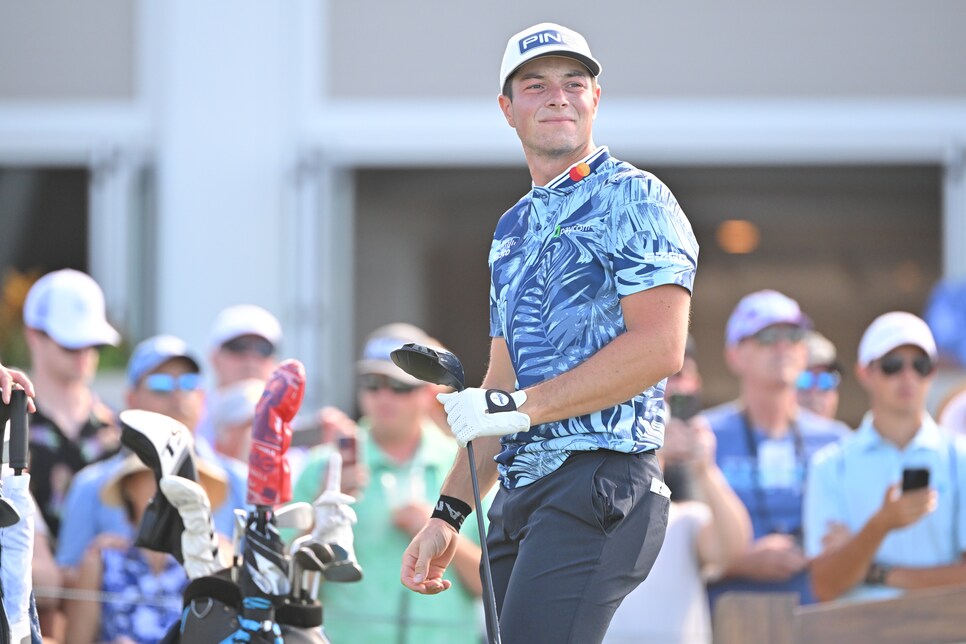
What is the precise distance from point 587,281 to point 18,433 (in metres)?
1.46

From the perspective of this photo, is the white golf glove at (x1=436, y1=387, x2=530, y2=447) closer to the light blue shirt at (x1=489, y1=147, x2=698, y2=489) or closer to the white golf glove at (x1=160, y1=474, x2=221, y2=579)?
the light blue shirt at (x1=489, y1=147, x2=698, y2=489)

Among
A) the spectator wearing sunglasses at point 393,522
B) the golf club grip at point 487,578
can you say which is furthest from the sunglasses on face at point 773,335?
the golf club grip at point 487,578

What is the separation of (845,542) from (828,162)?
182 inches

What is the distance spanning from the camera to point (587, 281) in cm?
348

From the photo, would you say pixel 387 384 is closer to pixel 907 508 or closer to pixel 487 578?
pixel 907 508

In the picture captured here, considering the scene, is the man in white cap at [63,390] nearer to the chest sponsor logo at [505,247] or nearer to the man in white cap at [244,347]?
the man in white cap at [244,347]

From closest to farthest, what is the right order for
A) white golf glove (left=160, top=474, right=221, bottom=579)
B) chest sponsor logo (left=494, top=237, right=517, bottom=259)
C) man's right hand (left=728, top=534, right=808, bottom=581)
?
chest sponsor logo (left=494, top=237, right=517, bottom=259) < white golf glove (left=160, top=474, right=221, bottom=579) < man's right hand (left=728, top=534, right=808, bottom=581)

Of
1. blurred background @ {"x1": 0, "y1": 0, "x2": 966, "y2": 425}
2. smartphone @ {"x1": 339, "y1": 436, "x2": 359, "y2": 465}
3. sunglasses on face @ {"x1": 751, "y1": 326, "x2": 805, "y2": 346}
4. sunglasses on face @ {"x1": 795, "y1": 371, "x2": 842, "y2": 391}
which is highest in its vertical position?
blurred background @ {"x1": 0, "y1": 0, "x2": 966, "y2": 425}

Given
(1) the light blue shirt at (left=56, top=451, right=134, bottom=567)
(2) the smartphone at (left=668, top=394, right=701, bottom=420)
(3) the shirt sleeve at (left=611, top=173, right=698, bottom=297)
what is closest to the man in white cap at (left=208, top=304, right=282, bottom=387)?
(1) the light blue shirt at (left=56, top=451, right=134, bottom=567)

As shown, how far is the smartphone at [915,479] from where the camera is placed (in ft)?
18.3

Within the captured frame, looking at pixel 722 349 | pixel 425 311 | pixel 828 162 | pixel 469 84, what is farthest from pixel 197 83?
pixel 722 349

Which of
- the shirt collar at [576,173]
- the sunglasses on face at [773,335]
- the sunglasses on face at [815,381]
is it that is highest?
the sunglasses on face at [773,335]

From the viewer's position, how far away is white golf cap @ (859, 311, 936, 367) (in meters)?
6.20

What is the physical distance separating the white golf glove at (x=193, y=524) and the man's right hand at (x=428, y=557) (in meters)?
0.79
